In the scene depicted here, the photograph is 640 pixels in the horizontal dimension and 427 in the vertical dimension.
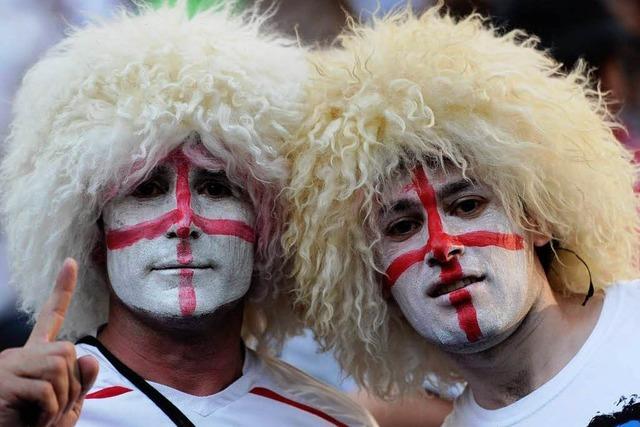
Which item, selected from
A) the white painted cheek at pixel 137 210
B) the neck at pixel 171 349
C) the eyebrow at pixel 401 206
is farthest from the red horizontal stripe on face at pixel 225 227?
the eyebrow at pixel 401 206

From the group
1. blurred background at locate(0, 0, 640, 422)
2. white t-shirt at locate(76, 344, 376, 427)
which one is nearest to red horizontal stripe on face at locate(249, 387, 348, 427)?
white t-shirt at locate(76, 344, 376, 427)

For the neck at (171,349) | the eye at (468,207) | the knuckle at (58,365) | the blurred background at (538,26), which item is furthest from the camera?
the blurred background at (538,26)

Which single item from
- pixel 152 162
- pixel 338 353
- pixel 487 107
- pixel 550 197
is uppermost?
pixel 487 107

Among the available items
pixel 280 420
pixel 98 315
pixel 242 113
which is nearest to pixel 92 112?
pixel 242 113

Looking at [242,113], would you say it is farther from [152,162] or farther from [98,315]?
[98,315]

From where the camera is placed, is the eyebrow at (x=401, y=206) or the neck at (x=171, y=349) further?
the neck at (x=171, y=349)

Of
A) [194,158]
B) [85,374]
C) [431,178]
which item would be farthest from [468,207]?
[85,374]

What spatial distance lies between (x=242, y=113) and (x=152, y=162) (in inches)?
13.5

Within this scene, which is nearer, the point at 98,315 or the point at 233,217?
the point at 233,217

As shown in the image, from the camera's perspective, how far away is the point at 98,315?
3.65 m

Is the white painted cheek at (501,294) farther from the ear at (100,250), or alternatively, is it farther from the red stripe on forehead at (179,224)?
the ear at (100,250)

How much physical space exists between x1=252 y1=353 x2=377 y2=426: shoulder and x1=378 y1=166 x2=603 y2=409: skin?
52cm

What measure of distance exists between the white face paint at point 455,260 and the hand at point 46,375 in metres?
1.15

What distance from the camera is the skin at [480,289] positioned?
3.14 meters
